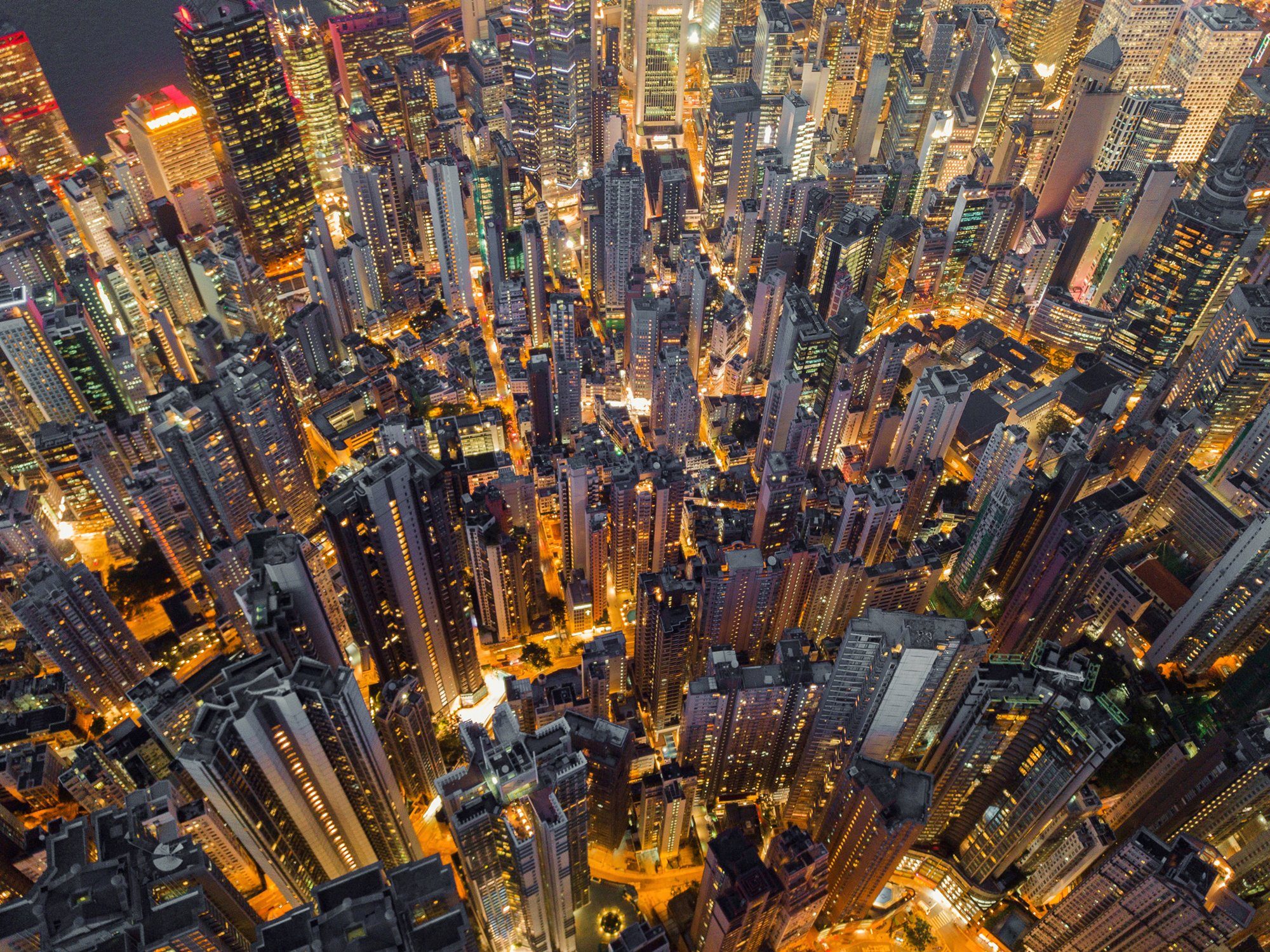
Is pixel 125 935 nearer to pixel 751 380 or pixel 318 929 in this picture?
pixel 318 929

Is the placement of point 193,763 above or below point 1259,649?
above

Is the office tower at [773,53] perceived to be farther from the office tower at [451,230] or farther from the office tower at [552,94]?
the office tower at [451,230]

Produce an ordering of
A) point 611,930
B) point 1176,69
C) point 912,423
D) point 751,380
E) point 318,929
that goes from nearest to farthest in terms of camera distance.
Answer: point 318,929, point 611,930, point 912,423, point 751,380, point 1176,69

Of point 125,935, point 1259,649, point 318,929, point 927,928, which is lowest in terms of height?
point 927,928

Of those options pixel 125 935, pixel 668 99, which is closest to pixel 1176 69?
pixel 668 99

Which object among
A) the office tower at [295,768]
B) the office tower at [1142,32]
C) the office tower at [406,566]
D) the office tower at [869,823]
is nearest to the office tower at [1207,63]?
the office tower at [1142,32]

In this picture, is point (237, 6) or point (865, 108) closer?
point (237, 6)

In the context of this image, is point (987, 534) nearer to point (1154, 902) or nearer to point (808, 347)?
point (808, 347)
